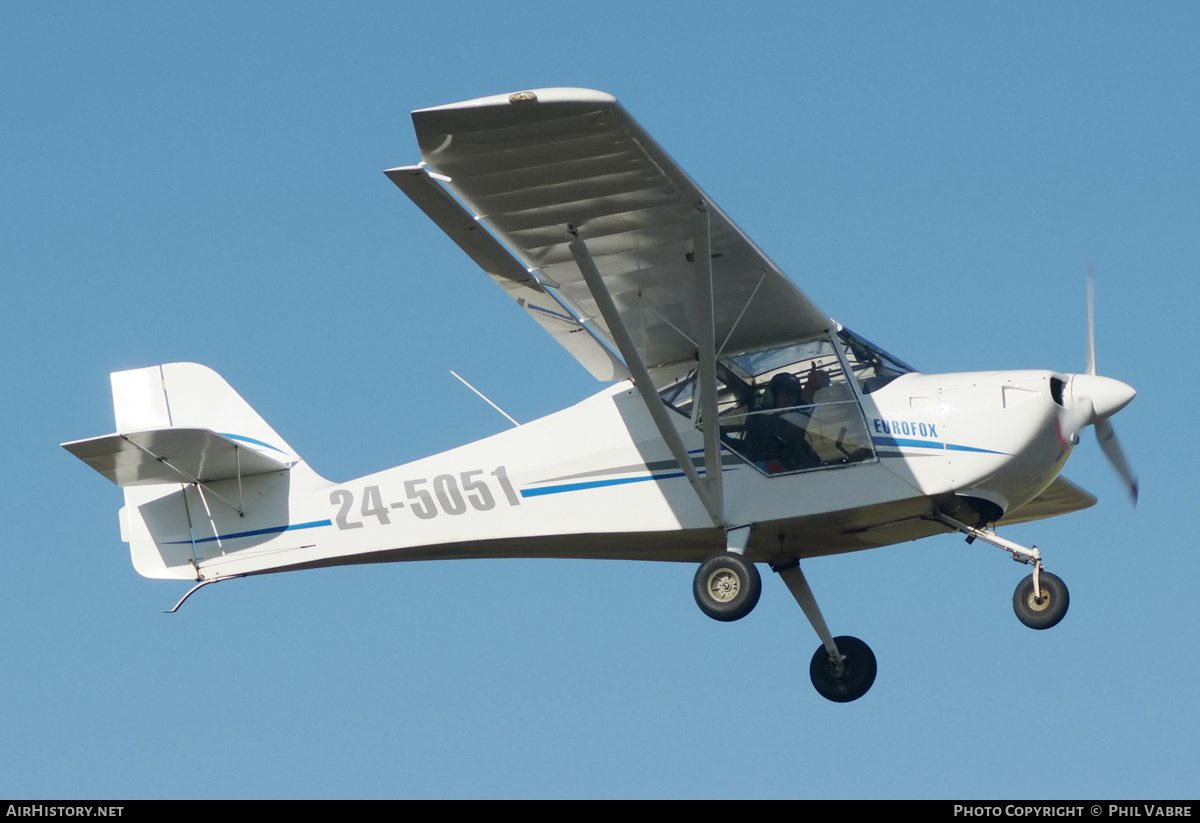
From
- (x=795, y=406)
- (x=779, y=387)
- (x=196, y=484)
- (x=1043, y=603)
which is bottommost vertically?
(x=1043, y=603)

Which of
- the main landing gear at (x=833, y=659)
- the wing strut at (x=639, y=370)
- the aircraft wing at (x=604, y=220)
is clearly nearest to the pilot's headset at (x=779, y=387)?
the aircraft wing at (x=604, y=220)

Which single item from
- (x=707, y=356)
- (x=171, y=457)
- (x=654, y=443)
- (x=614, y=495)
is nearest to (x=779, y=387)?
(x=707, y=356)

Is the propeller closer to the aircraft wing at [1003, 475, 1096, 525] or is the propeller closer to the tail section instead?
the aircraft wing at [1003, 475, 1096, 525]

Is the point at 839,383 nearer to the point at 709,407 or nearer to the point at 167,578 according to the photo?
the point at 709,407

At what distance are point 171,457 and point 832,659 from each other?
5638 millimetres

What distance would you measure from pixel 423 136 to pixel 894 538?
5.00m

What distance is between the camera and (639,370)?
11.3 metres

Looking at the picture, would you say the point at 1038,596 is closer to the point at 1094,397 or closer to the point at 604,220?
the point at 1094,397

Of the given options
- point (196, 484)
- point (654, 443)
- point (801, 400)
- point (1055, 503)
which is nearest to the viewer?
point (801, 400)

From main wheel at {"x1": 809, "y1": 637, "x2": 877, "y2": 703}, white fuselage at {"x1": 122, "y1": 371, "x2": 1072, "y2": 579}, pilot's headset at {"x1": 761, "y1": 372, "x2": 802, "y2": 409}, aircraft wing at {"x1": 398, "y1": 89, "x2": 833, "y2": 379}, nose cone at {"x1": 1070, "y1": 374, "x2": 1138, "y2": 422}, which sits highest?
aircraft wing at {"x1": 398, "y1": 89, "x2": 833, "y2": 379}

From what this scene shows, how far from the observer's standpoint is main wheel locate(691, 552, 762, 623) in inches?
450

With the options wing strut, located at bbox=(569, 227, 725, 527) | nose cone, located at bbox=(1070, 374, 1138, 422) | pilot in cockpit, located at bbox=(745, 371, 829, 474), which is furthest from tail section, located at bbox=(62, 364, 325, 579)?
nose cone, located at bbox=(1070, 374, 1138, 422)

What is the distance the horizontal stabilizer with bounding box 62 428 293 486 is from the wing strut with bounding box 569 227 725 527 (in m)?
3.58
